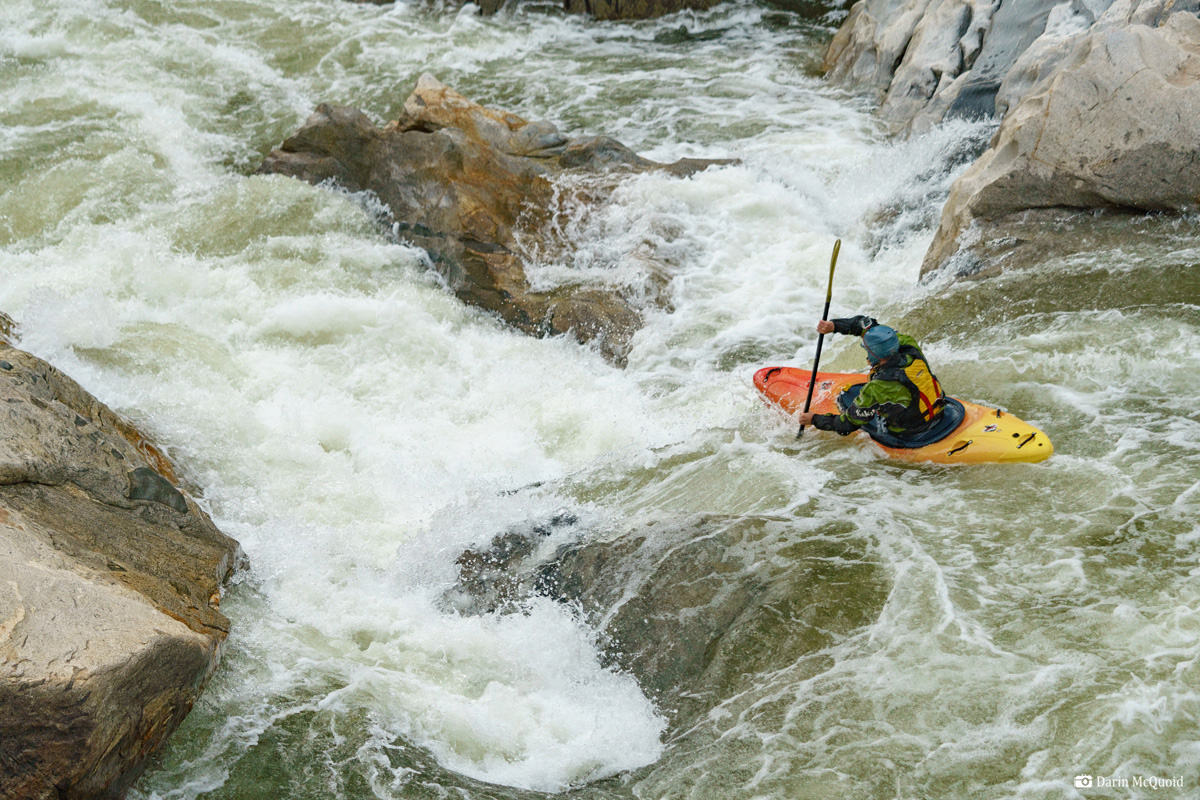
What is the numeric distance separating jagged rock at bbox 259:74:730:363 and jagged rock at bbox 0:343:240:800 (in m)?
3.63

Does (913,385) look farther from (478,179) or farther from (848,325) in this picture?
(478,179)

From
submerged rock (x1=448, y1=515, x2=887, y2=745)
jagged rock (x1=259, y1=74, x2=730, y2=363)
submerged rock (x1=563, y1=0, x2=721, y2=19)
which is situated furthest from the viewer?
submerged rock (x1=563, y1=0, x2=721, y2=19)

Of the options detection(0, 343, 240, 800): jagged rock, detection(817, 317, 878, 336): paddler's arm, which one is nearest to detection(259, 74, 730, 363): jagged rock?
detection(817, 317, 878, 336): paddler's arm

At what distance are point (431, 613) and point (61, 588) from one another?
1816 mm

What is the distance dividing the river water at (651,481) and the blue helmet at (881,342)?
72cm

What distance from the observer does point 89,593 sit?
11.9ft

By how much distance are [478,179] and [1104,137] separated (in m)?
5.24

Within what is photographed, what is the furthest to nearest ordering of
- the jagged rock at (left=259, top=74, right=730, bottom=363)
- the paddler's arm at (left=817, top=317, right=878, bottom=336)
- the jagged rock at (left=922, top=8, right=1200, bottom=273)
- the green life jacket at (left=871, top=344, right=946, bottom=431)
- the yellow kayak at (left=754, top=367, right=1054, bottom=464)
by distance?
the jagged rock at (left=259, top=74, right=730, bottom=363), the jagged rock at (left=922, top=8, right=1200, bottom=273), the paddler's arm at (left=817, top=317, right=878, bottom=336), the green life jacket at (left=871, top=344, right=946, bottom=431), the yellow kayak at (left=754, top=367, right=1054, bottom=464)

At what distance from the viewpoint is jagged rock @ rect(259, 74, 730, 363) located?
804 centimetres

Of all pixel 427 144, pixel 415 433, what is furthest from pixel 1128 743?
pixel 427 144

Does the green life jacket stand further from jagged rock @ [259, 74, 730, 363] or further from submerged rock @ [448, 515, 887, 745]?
jagged rock @ [259, 74, 730, 363]

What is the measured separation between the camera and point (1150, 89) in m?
6.61

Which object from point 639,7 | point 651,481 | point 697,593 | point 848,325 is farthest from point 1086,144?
point 639,7

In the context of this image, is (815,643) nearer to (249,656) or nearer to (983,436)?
(983,436)
